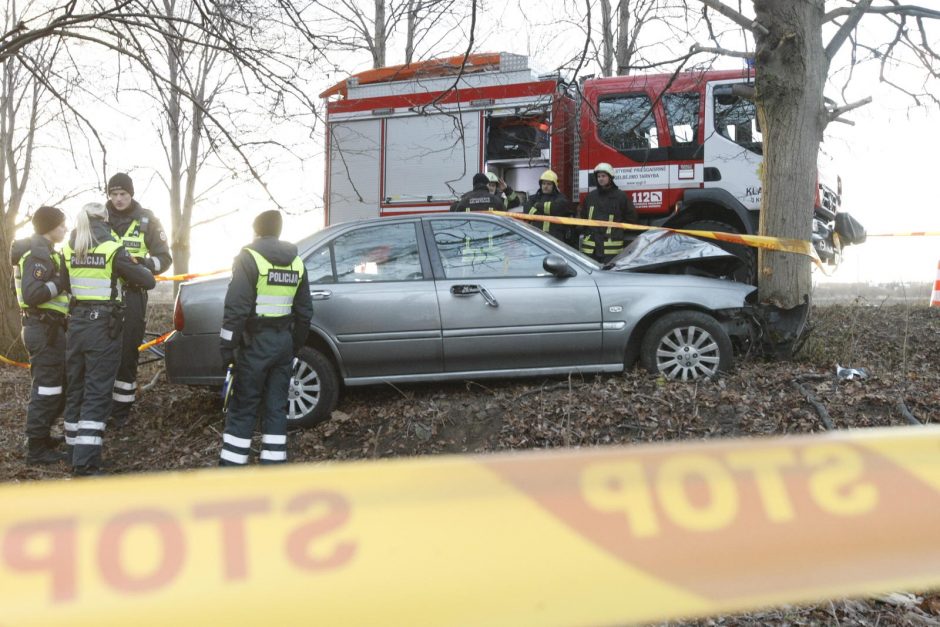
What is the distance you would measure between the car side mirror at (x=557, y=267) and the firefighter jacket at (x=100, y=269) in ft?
9.12

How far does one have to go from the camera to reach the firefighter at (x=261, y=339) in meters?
4.67

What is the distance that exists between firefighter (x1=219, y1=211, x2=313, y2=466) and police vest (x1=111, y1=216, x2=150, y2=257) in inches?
80.1

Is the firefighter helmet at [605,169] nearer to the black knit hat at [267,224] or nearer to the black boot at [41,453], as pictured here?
the black knit hat at [267,224]

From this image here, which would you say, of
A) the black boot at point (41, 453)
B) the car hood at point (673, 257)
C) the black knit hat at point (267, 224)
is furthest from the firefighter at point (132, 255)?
the car hood at point (673, 257)

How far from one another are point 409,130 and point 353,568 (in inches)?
369

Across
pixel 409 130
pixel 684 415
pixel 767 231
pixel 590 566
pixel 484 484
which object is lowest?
pixel 684 415

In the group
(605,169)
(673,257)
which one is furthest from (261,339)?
(605,169)

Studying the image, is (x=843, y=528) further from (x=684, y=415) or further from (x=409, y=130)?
(x=409, y=130)

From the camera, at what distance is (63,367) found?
568 cm

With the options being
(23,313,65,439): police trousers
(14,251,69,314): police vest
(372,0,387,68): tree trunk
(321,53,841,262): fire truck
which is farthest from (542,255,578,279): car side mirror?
(372,0,387,68): tree trunk

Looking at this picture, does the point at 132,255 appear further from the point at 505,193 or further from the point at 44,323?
the point at 505,193

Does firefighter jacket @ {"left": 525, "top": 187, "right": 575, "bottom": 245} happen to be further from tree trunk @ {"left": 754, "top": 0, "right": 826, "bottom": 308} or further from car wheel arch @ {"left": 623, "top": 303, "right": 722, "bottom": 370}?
car wheel arch @ {"left": 623, "top": 303, "right": 722, "bottom": 370}

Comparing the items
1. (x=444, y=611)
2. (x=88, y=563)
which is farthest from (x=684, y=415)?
(x=88, y=563)

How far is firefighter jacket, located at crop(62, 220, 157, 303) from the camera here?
205 inches
